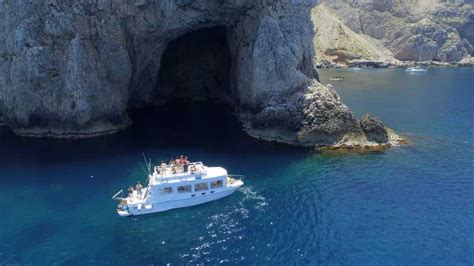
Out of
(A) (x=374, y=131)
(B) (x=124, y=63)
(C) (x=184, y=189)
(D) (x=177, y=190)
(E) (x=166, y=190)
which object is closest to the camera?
(E) (x=166, y=190)

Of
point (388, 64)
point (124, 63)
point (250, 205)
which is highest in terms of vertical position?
point (124, 63)

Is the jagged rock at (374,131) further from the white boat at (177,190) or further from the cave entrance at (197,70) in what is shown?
the cave entrance at (197,70)

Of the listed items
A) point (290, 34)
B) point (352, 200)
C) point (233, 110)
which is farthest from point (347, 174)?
point (233, 110)

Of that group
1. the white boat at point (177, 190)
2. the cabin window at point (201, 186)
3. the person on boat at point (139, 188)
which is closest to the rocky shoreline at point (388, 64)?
the white boat at point (177, 190)

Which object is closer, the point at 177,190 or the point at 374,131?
the point at 177,190

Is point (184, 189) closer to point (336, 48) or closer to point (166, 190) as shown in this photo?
point (166, 190)

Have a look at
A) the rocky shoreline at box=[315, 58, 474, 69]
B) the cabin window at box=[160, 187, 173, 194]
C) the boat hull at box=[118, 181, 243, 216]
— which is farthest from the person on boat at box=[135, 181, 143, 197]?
the rocky shoreline at box=[315, 58, 474, 69]

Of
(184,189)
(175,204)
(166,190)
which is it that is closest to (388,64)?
(184,189)
